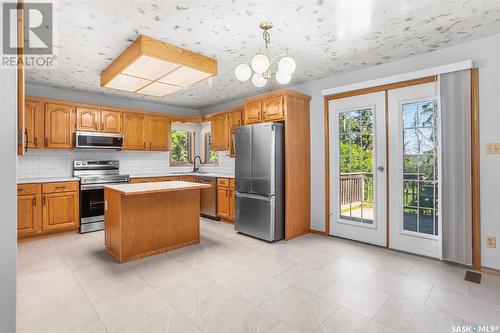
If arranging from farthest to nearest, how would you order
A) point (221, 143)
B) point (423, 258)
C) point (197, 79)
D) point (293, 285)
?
point (221, 143) < point (197, 79) < point (423, 258) < point (293, 285)

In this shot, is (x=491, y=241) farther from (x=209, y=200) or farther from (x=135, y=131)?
(x=135, y=131)

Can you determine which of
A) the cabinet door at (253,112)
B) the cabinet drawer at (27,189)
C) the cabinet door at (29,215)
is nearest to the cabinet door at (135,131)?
the cabinet drawer at (27,189)

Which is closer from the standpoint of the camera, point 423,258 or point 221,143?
point 423,258

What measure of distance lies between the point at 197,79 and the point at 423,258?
12.0 ft

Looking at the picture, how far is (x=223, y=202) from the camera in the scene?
5219mm

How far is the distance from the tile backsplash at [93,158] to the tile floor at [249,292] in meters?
1.73

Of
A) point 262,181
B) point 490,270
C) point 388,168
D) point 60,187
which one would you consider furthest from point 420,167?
point 60,187

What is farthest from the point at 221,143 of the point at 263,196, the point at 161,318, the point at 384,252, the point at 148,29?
the point at 161,318

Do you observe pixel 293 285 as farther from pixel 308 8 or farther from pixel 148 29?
pixel 148 29

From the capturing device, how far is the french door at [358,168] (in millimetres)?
3684

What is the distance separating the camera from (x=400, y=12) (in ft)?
7.82

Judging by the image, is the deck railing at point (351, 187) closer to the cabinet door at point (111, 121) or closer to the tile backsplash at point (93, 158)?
the tile backsplash at point (93, 158)

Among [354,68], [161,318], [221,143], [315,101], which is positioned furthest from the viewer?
[221,143]

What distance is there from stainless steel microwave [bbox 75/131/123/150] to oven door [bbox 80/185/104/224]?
0.77 m
